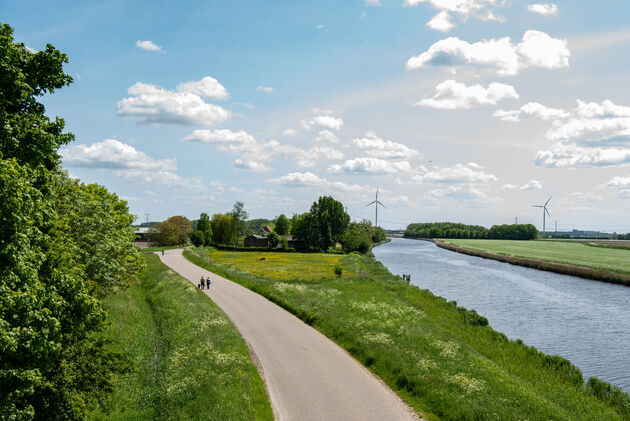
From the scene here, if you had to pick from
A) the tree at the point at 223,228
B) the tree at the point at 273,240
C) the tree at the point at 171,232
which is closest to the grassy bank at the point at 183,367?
the tree at the point at 273,240

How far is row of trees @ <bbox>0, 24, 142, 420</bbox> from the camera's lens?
496 inches

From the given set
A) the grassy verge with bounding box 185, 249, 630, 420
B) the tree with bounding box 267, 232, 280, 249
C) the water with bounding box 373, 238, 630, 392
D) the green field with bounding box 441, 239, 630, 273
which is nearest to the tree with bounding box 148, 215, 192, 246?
the tree with bounding box 267, 232, 280, 249

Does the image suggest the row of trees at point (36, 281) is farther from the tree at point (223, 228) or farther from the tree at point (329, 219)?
the tree at point (223, 228)

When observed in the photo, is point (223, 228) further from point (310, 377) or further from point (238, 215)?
point (310, 377)

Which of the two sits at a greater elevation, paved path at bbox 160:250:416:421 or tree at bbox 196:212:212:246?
tree at bbox 196:212:212:246

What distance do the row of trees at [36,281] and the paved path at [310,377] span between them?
850 centimetres

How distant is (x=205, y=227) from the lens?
461 feet

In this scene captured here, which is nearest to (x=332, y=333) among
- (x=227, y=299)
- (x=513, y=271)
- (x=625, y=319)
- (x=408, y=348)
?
(x=408, y=348)

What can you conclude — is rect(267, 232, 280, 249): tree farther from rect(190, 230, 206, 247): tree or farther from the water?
the water

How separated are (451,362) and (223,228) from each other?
13045cm

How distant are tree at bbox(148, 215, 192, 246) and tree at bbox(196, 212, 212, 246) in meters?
11.5

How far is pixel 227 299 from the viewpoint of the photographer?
4369 cm

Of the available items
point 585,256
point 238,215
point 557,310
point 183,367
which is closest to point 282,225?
point 238,215

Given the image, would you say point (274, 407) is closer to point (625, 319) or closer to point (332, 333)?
point (332, 333)
